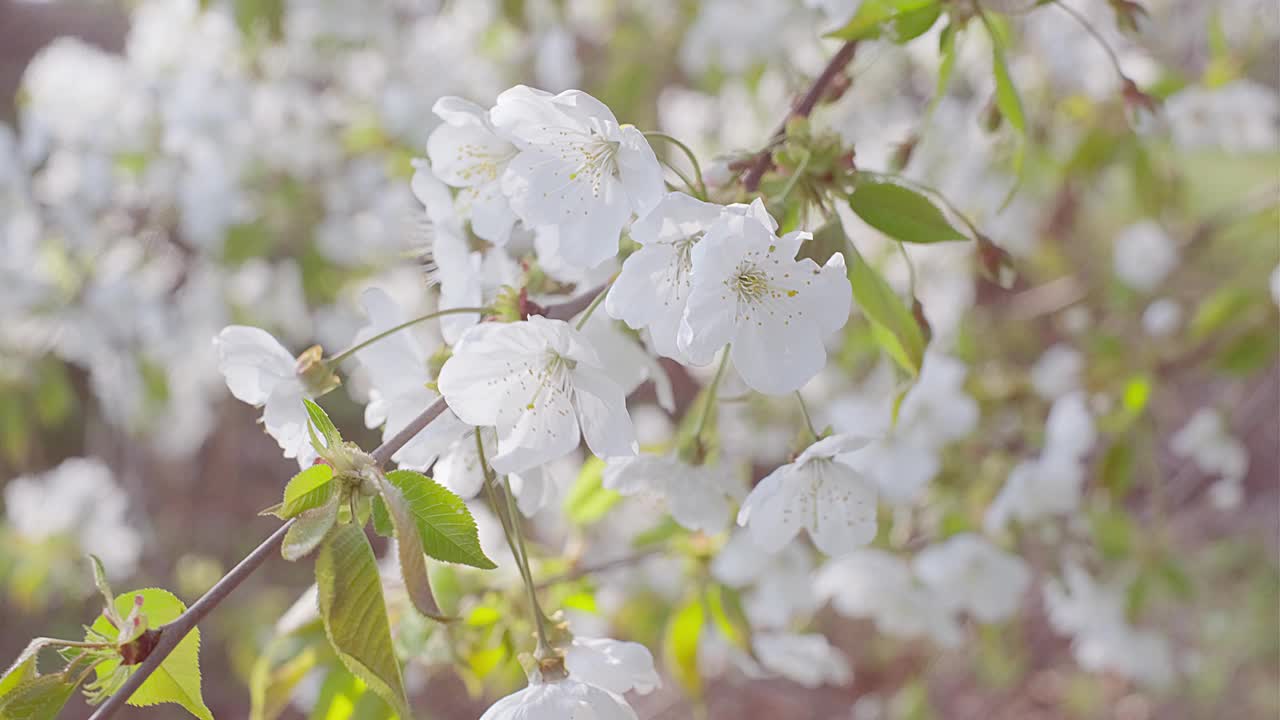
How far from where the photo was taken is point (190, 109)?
238 cm

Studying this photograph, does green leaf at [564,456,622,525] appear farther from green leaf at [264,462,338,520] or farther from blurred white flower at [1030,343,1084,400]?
blurred white flower at [1030,343,1084,400]

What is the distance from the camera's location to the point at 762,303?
0.72 metres

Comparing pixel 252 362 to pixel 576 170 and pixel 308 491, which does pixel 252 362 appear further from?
pixel 576 170

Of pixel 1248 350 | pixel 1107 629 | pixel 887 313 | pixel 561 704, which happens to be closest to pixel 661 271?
pixel 887 313

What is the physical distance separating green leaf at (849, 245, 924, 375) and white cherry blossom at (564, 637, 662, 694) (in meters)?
0.32

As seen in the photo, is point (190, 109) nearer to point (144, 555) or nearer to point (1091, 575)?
point (144, 555)

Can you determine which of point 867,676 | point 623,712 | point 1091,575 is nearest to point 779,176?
point 623,712

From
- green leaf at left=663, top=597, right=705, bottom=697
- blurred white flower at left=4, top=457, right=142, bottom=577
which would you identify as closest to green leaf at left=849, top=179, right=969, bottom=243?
green leaf at left=663, top=597, right=705, bottom=697

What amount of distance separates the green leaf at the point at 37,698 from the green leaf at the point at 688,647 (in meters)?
0.80

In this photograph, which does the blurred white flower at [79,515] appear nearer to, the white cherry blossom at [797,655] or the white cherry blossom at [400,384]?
the white cherry blossom at [797,655]

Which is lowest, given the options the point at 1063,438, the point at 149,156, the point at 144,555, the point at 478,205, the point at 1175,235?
the point at 144,555

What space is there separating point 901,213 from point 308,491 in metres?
0.49

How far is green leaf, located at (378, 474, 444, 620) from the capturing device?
58 centimetres

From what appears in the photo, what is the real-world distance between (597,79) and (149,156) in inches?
50.1
